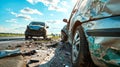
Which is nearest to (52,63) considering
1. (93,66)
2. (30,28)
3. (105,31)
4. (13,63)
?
(13,63)

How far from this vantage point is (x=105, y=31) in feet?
8.15

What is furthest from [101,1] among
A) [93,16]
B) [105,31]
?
[105,31]

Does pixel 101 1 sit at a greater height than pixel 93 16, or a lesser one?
greater

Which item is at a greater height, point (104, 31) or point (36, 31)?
point (104, 31)

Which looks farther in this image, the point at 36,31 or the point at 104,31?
the point at 36,31

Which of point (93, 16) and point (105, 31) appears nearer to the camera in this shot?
point (105, 31)

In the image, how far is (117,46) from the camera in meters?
2.25

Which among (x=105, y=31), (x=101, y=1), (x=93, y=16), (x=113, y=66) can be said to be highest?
(x=101, y=1)

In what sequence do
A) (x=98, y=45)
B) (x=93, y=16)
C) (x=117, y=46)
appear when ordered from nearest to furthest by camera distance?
(x=117, y=46)
(x=98, y=45)
(x=93, y=16)

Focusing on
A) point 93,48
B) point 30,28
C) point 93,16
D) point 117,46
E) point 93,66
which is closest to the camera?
point 117,46

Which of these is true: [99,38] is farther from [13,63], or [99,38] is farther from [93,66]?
[13,63]

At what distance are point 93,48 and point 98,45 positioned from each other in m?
0.18

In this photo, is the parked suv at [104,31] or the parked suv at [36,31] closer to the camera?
the parked suv at [104,31]

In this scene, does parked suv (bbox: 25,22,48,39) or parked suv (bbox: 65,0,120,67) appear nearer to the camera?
parked suv (bbox: 65,0,120,67)
